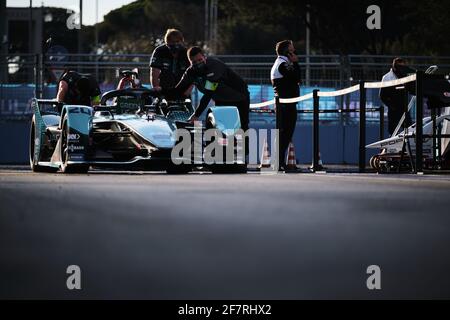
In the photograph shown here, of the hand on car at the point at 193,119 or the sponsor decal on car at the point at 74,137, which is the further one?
the hand on car at the point at 193,119

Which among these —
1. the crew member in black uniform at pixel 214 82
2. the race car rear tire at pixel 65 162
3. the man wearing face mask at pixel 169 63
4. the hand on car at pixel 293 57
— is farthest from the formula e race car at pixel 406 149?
the race car rear tire at pixel 65 162

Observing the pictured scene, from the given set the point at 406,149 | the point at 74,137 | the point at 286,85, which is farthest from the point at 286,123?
the point at 74,137

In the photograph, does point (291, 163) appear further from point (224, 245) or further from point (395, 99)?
point (224, 245)

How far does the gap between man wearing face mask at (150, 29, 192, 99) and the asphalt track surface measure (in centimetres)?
768

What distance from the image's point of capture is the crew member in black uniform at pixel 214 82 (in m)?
16.1

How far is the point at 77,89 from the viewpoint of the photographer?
1822 centimetres

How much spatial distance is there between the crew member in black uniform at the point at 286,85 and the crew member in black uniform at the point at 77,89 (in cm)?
235

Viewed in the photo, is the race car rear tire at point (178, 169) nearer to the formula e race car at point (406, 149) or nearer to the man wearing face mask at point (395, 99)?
the formula e race car at point (406, 149)

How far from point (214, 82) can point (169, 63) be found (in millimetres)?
850

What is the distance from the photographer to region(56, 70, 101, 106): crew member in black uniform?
18.2 metres
